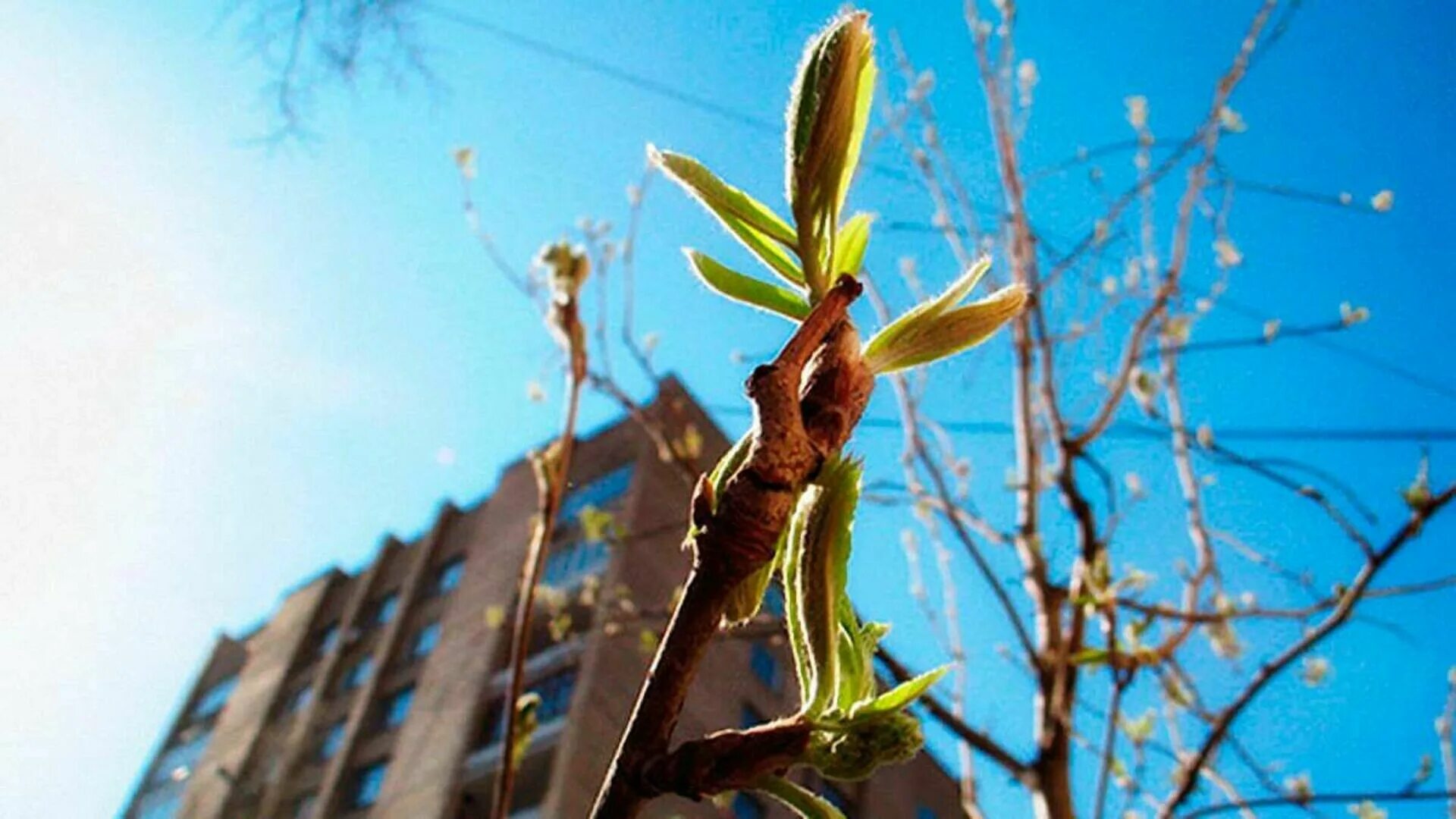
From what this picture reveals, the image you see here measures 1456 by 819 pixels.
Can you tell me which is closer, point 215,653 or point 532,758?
point 532,758

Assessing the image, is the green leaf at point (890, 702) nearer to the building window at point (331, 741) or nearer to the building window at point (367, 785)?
the building window at point (367, 785)

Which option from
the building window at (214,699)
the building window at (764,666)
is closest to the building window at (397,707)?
the building window at (764,666)

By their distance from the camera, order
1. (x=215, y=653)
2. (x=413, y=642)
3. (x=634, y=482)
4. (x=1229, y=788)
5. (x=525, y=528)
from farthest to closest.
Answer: (x=215, y=653) < (x=413, y=642) < (x=525, y=528) < (x=634, y=482) < (x=1229, y=788)

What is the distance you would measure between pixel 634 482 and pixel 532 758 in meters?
4.13

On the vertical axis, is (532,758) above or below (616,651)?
below

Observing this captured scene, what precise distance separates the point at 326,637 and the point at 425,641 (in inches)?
187

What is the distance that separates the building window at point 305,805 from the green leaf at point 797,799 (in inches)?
766

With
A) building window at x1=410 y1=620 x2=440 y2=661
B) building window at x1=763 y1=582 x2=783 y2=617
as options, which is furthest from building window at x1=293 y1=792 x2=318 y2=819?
building window at x1=763 y1=582 x2=783 y2=617

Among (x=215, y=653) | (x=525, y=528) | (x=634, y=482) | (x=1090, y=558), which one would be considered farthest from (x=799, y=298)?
(x=215, y=653)

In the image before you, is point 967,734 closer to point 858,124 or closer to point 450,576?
point 858,124

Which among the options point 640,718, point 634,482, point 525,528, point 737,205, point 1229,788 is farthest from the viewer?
point 525,528

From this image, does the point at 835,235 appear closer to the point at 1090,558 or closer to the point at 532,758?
the point at 1090,558

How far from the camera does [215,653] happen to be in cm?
2547

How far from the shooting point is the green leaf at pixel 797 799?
386 mm
